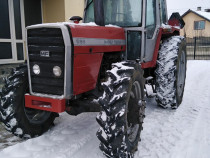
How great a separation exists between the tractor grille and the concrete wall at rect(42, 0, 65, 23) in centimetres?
602

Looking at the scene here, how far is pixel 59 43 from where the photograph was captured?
2652mm

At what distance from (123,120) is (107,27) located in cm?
145

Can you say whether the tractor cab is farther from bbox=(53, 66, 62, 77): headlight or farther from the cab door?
bbox=(53, 66, 62, 77): headlight

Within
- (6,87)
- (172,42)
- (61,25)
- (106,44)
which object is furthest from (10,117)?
(172,42)

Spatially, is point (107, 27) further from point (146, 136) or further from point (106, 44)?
point (146, 136)

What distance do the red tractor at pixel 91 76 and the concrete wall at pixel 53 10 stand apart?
519 cm

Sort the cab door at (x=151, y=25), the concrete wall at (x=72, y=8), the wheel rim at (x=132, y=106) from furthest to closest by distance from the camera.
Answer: the concrete wall at (x=72, y=8)
the cab door at (x=151, y=25)
the wheel rim at (x=132, y=106)

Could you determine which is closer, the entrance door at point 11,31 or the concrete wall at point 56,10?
the entrance door at point 11,31

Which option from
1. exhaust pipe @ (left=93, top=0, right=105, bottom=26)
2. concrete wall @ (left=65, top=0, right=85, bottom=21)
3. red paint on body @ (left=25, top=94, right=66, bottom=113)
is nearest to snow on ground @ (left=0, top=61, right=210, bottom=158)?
red paint on body @ (left=25, top=94, right=66, bottom=113)

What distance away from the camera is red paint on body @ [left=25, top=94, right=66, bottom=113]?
266cm

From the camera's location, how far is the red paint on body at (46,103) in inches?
105

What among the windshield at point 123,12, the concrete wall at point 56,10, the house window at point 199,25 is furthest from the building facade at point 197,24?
the windshield at point 123,12

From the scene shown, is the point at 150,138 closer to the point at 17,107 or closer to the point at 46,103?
the point at 46,103

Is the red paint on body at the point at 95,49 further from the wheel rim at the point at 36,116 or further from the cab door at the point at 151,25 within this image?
the wheel rim at the point at 36,116
